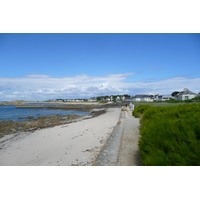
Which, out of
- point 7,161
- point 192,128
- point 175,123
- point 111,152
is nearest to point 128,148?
point 111,152

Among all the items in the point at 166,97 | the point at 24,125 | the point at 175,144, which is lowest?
the point at 24,125

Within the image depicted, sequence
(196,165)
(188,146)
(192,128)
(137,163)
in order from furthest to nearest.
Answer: (137,163), (192,128), (188,146), (196,165)

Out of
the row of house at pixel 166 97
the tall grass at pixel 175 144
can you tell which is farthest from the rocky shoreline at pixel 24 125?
the row of house at pixel 166 97

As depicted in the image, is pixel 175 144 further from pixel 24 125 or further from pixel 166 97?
pixel 166 97

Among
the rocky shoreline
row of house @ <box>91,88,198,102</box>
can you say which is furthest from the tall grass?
row of house @ <box>91,88,198,102</box>

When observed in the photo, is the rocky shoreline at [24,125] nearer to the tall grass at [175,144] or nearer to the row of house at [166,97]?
the tall grass at [175,144]

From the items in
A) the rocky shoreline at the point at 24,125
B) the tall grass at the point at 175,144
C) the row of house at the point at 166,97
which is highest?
the row of house at the point at 166,97

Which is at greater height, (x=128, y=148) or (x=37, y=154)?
(x=128, y=148)

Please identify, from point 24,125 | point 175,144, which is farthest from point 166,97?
point 175,144

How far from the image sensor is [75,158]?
5414mm

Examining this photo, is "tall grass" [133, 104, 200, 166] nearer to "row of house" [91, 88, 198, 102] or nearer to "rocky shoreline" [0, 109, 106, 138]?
"rocky shoreline" [0, 109, 106, 138]

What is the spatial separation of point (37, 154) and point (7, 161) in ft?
3.63

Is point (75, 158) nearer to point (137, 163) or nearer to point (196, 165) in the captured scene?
point (137, 163)

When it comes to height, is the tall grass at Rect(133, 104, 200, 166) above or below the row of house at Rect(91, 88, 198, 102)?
below
